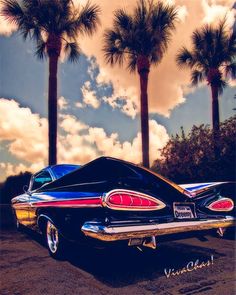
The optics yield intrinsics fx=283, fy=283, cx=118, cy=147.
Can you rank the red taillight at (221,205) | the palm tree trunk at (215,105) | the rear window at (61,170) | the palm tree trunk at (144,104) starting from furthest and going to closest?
the palm tree trunk at (215,105) → the palm tree trunk at (144,104) → the rear window at (61,170) → the red taillight at (221,205)

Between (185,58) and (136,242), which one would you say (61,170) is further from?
(185,58)

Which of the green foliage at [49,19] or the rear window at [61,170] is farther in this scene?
the green foliage at [49,19]

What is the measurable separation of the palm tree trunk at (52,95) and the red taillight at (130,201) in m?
8.95

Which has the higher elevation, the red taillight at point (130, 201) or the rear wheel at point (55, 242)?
the red taillight at point (130, 201)

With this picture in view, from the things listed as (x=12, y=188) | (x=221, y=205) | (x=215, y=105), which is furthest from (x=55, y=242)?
(x=215, y=105)

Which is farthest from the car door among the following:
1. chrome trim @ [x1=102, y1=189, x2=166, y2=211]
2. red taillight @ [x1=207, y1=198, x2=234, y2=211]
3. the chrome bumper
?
red taillight @ [x1=207, y1=198, x2=234, y2=211]

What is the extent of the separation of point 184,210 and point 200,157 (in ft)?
30.6

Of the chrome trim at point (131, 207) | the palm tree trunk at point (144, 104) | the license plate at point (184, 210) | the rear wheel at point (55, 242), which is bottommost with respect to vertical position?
the rear wheel at point (55, 242)

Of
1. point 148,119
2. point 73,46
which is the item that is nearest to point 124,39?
point 73,46

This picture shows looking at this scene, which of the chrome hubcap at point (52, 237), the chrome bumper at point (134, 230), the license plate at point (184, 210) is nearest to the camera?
the chrome bumper at point (134, 230)

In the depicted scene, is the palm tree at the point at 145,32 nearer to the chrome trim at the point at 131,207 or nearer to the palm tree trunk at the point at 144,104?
the palm tree trunk at the point at 144,104

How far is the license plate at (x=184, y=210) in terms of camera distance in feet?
11.3

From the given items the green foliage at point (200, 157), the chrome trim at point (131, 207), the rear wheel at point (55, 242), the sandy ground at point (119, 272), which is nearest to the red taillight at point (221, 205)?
the sandy ground at point (119, 272)

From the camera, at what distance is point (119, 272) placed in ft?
10.9
